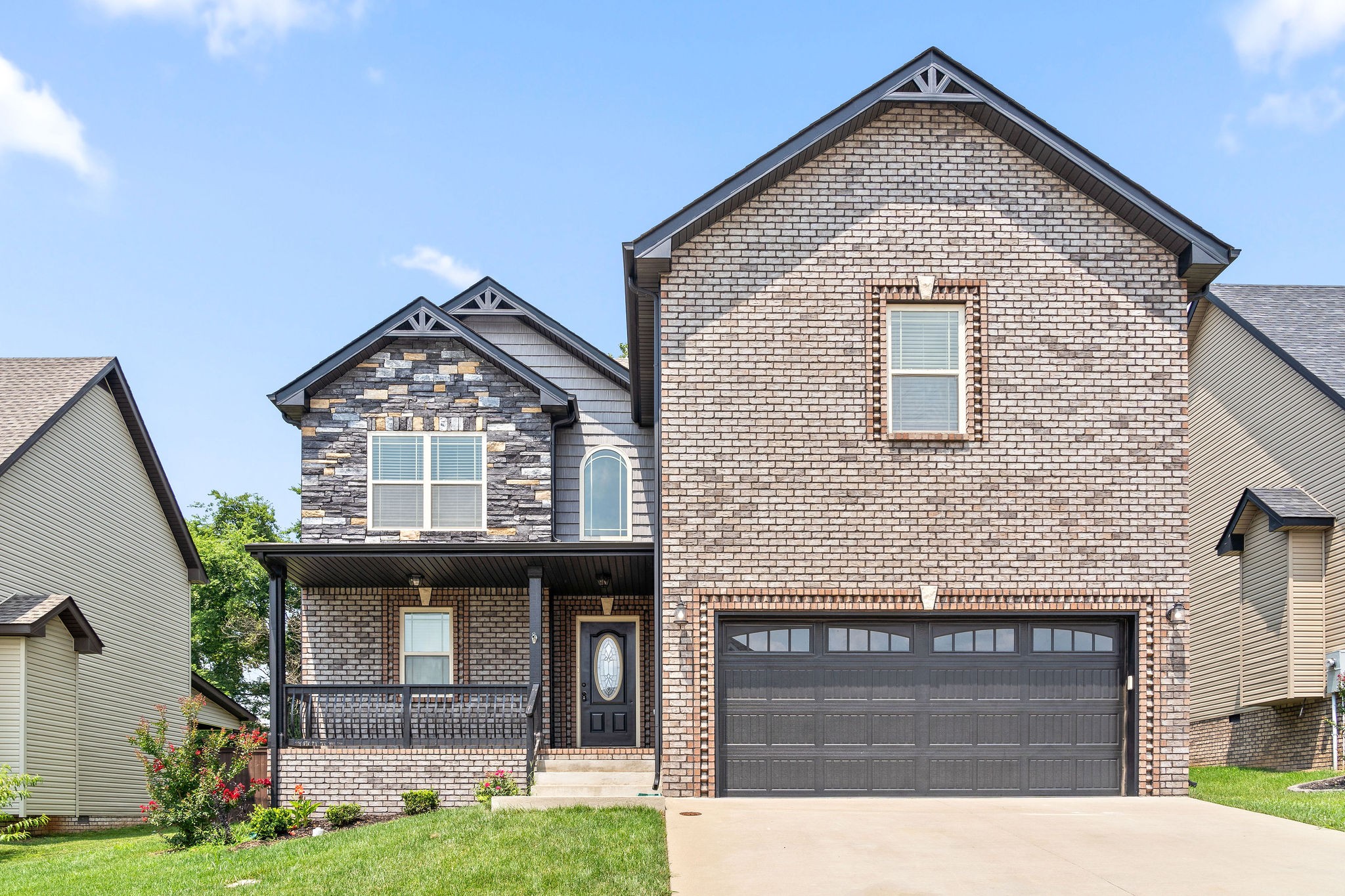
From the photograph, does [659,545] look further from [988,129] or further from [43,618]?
[43,618]

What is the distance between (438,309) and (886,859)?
11.7 m

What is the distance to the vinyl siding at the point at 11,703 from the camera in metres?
18.2

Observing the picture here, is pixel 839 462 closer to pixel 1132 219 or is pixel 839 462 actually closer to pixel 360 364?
pixel 1132 219

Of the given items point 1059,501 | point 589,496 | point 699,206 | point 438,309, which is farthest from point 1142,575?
point 438,309

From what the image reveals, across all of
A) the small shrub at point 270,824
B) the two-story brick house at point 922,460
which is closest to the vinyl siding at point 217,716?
the small shrub at point 270,824

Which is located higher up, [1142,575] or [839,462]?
[839,462]

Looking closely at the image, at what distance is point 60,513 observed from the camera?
68.5 feet

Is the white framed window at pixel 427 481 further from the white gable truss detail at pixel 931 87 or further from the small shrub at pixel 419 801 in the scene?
the white gable truss detail at pixel 931 87

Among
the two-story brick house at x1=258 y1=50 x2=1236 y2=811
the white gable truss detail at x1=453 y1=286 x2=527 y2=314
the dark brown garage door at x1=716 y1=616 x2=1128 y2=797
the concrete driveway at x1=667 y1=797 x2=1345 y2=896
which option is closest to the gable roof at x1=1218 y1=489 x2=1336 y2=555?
the two-story brick house at x1=258 y1=50 x2=1236 y2=811

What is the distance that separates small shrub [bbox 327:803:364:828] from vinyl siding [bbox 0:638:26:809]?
18.4ft

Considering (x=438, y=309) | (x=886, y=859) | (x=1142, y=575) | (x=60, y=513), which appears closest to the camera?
(x=886, y=859)

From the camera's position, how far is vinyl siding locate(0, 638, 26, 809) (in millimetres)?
18195

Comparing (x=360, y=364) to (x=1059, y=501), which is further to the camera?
(x=360, y=364)

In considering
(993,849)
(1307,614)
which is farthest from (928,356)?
(1307,614)
